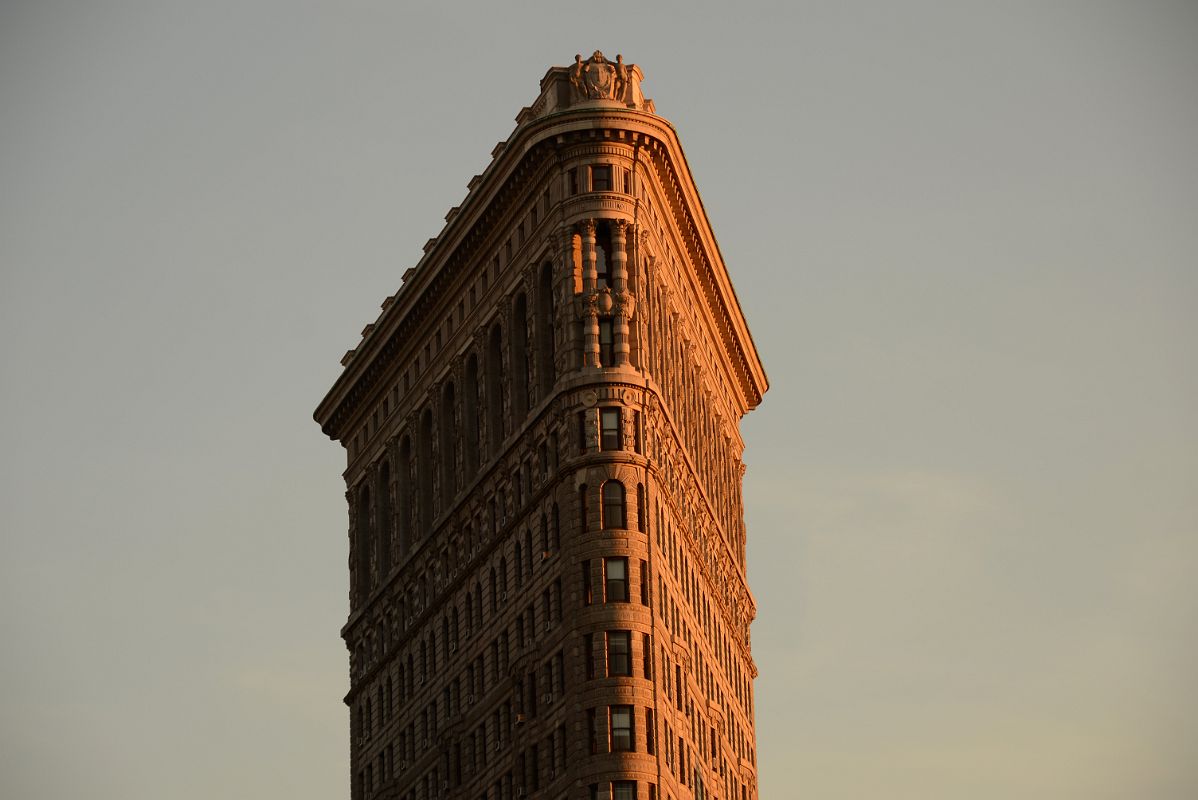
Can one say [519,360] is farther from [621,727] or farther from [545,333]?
[621,727]

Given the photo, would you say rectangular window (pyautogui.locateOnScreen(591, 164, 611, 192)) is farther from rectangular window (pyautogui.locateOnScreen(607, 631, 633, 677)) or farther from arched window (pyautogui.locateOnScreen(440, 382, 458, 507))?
rectangular window (pyautogui.locateOnScreen(607, 631, 633, 677))

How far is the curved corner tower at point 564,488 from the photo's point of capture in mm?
164250

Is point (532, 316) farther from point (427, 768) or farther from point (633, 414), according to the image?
point (427, 768)

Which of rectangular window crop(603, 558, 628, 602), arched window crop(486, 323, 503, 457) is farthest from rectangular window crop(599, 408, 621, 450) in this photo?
arched window crop(486, 323, 503, 457)

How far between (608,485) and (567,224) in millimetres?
16942

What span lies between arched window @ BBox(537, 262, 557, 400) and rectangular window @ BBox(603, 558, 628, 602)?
13.5m

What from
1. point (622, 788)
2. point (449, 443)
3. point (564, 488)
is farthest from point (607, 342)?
point (622, 788)

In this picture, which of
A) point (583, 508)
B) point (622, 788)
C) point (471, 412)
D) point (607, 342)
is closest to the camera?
point (622, 788)

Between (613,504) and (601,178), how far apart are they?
20.9 meters

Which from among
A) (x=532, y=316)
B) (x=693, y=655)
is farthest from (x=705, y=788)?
(x=532, y=316)

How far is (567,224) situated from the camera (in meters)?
173

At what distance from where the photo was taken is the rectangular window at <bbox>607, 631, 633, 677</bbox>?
532 ft

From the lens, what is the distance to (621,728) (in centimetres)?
16075

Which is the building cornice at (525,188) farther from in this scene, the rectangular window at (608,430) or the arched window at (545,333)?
the rectangular window at (608,430)
